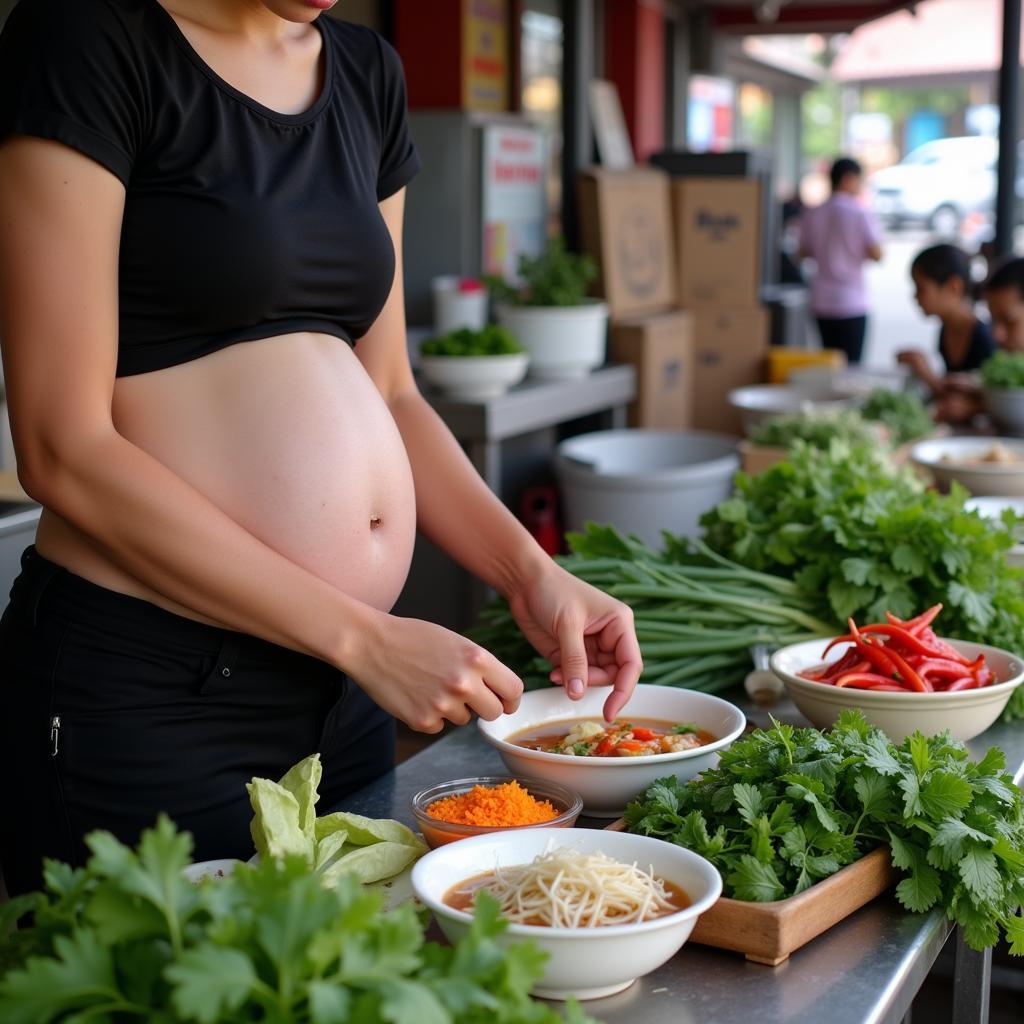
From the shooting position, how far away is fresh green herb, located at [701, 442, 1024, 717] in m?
1.95

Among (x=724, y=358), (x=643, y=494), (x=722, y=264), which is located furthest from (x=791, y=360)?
(x=643, y=494)

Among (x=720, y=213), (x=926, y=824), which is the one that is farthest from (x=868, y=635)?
(x=720, y=213)

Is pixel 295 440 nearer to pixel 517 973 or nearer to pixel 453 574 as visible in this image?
pixel 517 973

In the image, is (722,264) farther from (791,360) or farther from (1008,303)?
(1008,303)

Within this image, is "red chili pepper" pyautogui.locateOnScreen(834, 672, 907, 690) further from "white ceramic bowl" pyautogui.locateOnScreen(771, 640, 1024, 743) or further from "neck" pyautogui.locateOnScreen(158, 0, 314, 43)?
"neck" pyautogui.locateOnScreen(158, 0, 314, 43)

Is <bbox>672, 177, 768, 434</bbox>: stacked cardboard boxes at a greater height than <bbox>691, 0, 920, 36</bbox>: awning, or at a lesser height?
lesser

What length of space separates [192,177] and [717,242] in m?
5.28

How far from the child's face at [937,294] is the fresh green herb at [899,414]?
1.37m

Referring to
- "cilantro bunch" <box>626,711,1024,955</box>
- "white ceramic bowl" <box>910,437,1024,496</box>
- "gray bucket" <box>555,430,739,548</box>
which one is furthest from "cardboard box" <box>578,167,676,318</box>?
"cilantro bunch" <box>626,711,1024,955</box>

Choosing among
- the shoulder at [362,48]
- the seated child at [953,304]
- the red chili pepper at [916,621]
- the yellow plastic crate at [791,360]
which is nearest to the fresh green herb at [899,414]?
the seated child at [953,304]

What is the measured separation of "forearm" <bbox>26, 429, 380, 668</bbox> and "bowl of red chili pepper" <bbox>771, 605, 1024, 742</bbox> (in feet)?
2.17

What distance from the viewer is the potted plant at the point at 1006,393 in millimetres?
4227

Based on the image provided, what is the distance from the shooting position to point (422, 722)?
125 centimetres

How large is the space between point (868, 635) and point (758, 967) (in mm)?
764
